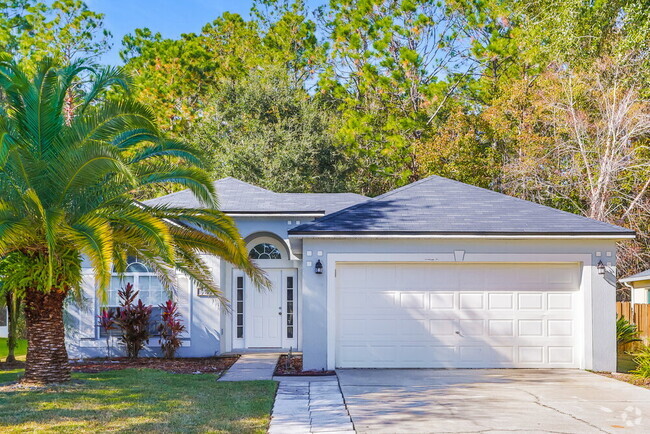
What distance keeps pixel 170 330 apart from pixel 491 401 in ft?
26.8

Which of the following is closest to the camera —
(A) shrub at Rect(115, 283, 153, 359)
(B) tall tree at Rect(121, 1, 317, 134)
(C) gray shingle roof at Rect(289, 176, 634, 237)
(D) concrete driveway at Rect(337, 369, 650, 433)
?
(D) concrete driveway at Rect(337, 369, 650, 433)

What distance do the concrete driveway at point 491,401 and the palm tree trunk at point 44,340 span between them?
15.6 feet

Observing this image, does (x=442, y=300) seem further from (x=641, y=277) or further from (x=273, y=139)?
(x=273, y=139)

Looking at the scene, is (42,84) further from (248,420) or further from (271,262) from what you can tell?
(271,262)

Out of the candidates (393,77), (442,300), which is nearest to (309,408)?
(442,300)

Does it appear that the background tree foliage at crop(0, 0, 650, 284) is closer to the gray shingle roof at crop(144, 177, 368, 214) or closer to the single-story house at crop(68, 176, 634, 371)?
the gray shingle roof at crop(144, 177, 368, 214)

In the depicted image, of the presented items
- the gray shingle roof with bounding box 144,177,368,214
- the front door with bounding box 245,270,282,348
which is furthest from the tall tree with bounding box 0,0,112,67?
the front door with bounding box 245,270,282,348

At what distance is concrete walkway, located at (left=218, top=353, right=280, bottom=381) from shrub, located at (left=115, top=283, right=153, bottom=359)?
7.67 feet

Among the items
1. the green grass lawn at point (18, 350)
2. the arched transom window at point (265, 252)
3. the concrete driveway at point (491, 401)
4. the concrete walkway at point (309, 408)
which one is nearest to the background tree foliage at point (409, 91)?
the arched transom window at point (265, 252)

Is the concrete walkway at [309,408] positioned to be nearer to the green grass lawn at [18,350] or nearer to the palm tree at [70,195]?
the palm tree at [70,195]

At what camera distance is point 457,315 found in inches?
524

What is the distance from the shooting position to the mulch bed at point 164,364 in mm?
13586

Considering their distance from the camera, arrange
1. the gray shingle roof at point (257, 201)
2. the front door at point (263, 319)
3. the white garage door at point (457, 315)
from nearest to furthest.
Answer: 1. the white garage door at point (457, 315)
2. the gray shingle roof at point (257, 201)
3. the front door at point (263, 319)

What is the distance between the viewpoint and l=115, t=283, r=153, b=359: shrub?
15117mm
